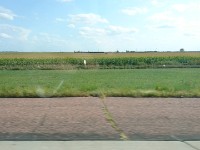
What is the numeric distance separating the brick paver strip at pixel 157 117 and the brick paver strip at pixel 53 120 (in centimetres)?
47

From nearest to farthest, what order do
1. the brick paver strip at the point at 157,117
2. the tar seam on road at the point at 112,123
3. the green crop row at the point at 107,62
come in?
the tar seam on road at the point at 112,123
the brick paver strip at the point at 157,117
the green crop row at the point at 107,62

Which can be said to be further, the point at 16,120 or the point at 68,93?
the point at 68,93

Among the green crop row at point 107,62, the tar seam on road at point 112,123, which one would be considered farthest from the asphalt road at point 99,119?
the green crop row at point 107,62

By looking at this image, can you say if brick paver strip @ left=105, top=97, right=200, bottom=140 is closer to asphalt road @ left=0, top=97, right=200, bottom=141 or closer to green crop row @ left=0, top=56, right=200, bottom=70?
asphalt road @ left=0, top=97, right=200, bottom=141

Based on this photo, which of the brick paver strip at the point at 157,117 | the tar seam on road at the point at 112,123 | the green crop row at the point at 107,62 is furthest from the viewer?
the green crop row at the point at 107,62

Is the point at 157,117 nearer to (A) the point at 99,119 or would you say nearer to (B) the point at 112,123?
(B) the point at 112,123

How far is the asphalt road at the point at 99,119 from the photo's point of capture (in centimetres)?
674

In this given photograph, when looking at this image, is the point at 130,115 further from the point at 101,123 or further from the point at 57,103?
the point at 57,103

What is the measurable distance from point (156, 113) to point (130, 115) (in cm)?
79

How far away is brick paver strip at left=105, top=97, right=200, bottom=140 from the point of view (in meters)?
6.91

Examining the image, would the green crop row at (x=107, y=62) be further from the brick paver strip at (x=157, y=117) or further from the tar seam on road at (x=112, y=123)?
the tar seam on road at (x=112, y=123)

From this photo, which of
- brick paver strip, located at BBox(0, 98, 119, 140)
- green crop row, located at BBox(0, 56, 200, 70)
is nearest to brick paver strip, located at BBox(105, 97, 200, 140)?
brick paver strip, located at BBox(0, 98, 119, 140)
